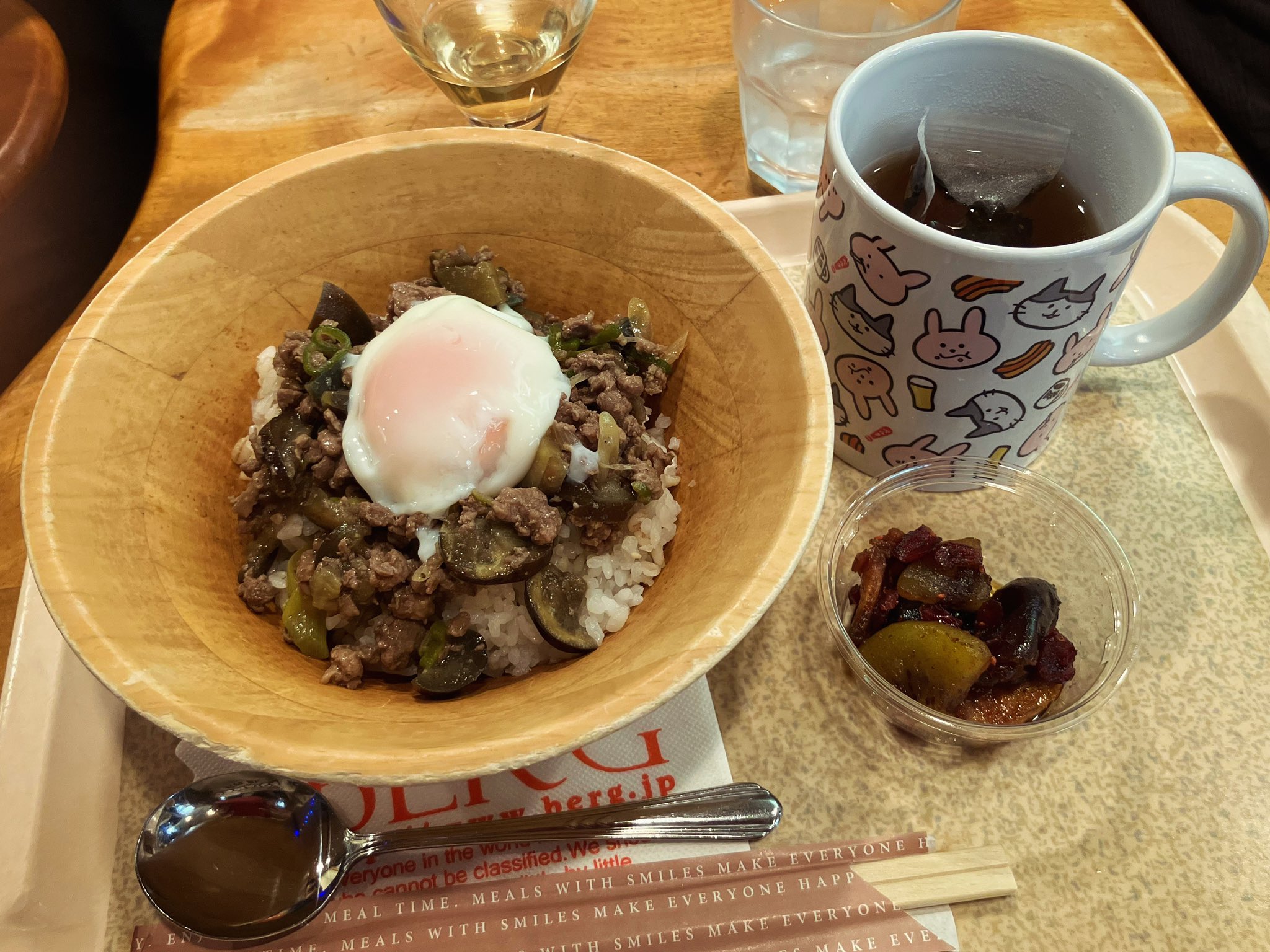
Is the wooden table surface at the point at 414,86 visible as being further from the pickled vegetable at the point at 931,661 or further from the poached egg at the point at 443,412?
the pickled vegetable at the point at 931,661

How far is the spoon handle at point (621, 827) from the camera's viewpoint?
125 centimetres

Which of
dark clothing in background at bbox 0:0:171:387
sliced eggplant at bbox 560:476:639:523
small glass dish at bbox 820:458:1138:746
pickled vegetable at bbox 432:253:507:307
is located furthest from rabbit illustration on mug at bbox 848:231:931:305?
dark clothing in background at bbox 0:0:171:387

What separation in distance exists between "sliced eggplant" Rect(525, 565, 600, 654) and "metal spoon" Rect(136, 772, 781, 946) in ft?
0.95

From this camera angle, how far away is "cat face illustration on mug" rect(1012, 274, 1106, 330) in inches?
47.1

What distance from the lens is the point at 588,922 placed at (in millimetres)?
1199

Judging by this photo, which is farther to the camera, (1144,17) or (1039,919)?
(1144,17)

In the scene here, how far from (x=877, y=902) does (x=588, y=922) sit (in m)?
0.44

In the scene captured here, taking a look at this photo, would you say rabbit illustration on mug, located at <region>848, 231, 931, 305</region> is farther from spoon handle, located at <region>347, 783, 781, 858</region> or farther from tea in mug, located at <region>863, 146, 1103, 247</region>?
spoon handle, located at <region>347, 783, 781, 858</region>

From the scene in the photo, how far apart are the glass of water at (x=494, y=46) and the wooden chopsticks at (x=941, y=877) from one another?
171cm

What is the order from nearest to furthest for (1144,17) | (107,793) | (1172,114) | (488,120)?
(107,793) < (488,120) < (1172,114) < (1144,17)

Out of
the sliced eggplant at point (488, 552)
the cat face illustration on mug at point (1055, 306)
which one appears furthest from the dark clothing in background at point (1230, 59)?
the sliced eggplant at point (488, 552)

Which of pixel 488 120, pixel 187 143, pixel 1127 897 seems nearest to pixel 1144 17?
pixel 488 120

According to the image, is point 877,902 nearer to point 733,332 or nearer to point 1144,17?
point 733,332

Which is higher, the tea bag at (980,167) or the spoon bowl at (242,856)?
the tea bag at (980,167)
